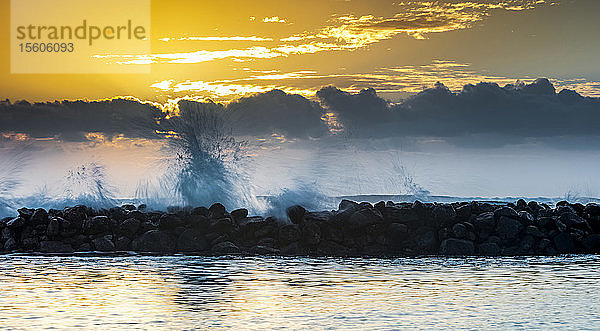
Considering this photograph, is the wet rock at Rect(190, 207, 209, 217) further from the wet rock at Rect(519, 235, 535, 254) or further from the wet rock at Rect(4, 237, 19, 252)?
the wet rock at Rect(519, 235, 535, 254)

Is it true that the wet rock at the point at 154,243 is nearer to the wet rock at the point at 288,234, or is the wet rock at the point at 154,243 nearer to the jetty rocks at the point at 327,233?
the jetty rocks at the point at 327,233

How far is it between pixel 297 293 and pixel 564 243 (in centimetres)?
1187

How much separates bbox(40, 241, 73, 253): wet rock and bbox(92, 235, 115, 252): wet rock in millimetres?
744

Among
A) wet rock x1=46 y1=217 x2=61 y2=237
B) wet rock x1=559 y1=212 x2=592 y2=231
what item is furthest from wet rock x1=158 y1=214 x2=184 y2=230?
wet rock x1=559 y1=212 x2=592 y2=231

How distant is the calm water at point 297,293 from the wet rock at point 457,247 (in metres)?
1.46

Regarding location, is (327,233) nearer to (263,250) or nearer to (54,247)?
(263,250)

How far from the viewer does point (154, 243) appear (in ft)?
82.8

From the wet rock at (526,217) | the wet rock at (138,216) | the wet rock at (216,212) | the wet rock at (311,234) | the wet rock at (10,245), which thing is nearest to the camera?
the wet rock at (311,234)

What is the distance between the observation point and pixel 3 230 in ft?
87.5

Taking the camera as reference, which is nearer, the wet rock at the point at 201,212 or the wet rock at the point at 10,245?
the wet rock at the point at 10,245

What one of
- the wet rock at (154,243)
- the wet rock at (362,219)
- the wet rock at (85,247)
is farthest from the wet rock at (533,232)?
the wet rock at (85,247)

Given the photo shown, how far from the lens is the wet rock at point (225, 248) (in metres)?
24.6

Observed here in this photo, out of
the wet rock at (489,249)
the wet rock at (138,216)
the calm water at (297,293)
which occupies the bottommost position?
the wet rock at (489,249)

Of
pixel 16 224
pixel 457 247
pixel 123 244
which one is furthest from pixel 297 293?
pixel 16 224
